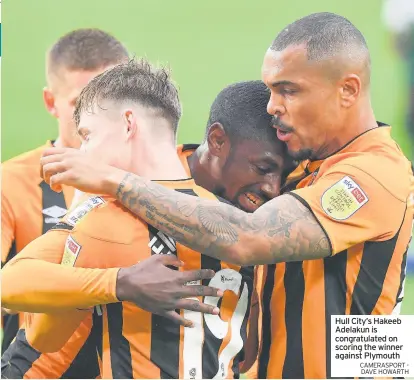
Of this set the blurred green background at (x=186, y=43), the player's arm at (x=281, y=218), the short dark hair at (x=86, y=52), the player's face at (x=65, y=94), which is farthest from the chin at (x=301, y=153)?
the blurred green background at (x=186, y=43)

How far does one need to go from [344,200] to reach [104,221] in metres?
0.76

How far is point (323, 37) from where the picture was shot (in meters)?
2.82

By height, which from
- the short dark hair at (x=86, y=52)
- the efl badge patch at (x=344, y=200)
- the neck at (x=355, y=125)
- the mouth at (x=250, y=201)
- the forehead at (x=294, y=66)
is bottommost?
the efl badge patch at (x=344, y=200)

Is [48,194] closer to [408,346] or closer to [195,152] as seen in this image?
[195,152]

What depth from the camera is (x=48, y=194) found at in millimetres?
4059

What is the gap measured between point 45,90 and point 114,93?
1701 mm

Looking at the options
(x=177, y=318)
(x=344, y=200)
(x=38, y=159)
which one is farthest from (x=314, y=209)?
(x=38, y=159)

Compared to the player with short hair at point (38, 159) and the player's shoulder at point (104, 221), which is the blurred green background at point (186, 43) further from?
the player's shoulder at point (104, 221)

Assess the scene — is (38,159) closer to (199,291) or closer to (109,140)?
(109,140)

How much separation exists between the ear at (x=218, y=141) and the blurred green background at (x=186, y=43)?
22.5 ft

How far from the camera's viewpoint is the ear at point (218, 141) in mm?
3100

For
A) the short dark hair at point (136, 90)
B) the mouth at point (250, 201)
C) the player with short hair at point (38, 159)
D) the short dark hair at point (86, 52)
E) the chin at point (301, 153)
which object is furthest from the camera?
the short dark hair at point (86, 52)

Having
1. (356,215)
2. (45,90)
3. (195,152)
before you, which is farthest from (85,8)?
(356,215)

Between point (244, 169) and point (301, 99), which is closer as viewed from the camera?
point (301, 99)
